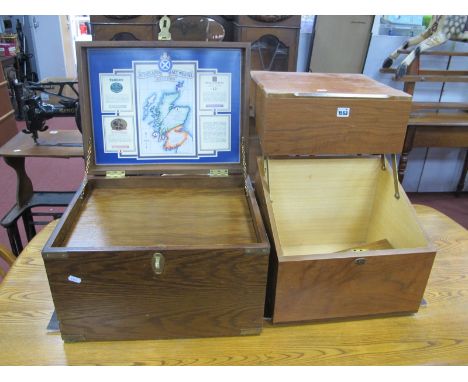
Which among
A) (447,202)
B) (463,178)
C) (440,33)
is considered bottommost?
(447,202)

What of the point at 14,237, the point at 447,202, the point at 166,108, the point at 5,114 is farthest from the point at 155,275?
the point at 5,114

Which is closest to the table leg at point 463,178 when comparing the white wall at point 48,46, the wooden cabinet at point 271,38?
the wooden cabinet at point 271,38

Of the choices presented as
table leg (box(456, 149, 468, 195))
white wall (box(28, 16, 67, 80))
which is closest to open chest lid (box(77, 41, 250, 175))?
table leg (box(456, 149, 468, 195))

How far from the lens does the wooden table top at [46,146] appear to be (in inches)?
75.4

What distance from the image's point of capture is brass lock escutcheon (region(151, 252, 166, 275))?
2.49 ft

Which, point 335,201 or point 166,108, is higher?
point 166,108

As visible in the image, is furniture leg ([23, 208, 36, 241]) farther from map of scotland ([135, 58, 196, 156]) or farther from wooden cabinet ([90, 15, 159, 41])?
wooden cabinet ([90, 15, 159, 41])

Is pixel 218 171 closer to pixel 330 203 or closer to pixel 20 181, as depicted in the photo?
pixel 330 203

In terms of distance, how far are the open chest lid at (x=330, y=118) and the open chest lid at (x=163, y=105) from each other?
115mm

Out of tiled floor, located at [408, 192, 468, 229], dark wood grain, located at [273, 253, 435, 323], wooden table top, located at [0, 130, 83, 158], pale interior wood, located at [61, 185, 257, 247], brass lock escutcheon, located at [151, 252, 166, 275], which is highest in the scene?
brass lock escutcheon, located at [151, 252, 166, 275]

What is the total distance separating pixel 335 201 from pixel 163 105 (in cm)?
62

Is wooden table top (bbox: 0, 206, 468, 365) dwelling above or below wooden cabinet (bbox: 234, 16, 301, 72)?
below

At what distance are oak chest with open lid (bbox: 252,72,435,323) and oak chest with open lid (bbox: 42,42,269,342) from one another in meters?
0.08

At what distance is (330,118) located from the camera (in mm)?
998
